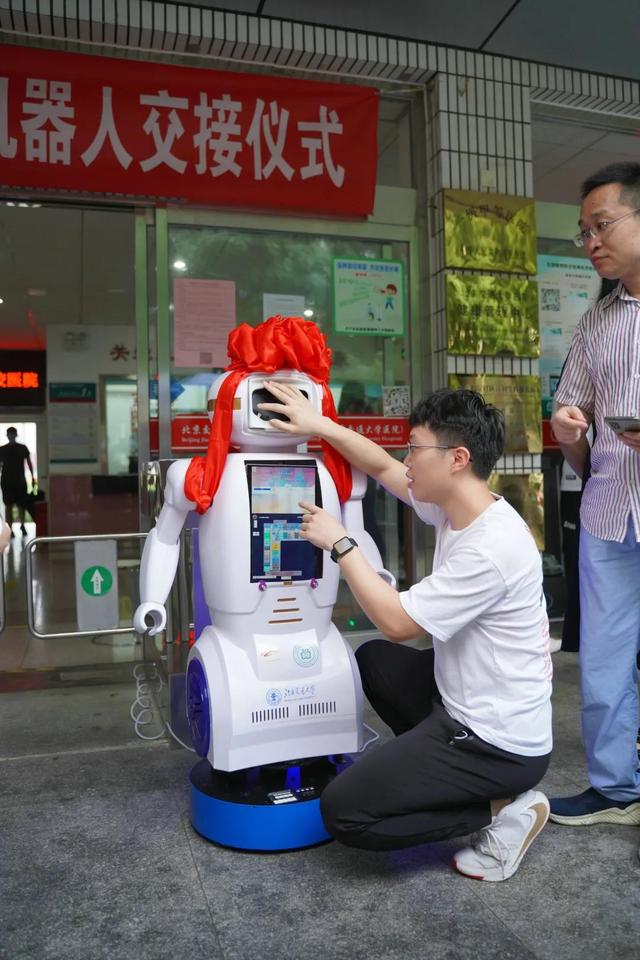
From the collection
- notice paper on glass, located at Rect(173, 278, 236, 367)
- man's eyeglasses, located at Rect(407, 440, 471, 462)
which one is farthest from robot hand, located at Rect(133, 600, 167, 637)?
notice paper on glass, located at Rect(173, 278, 236, 367)

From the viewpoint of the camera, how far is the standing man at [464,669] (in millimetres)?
1888

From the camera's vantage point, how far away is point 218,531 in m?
2.24

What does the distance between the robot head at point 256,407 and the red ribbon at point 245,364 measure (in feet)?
0.06

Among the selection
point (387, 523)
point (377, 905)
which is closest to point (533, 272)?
point (387, 523)

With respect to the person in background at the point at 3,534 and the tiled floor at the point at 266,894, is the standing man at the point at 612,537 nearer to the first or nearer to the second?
the tiled floor at the point at 266,894

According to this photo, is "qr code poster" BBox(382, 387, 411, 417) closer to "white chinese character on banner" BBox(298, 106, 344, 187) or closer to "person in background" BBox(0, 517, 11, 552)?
"white chinese character on banner" BBox(298, 106, 344, 187)

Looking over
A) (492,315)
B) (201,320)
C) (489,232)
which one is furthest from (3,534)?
(489,232)

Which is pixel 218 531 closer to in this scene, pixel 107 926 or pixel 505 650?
pixel 505 650

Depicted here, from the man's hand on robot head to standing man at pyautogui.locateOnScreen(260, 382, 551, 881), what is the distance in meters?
0.30

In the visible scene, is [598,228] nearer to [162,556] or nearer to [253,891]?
[162,556]

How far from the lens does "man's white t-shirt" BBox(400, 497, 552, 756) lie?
6.14 feet

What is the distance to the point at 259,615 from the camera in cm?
225

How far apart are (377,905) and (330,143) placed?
3.41 meters

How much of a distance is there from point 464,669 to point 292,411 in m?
0.84
